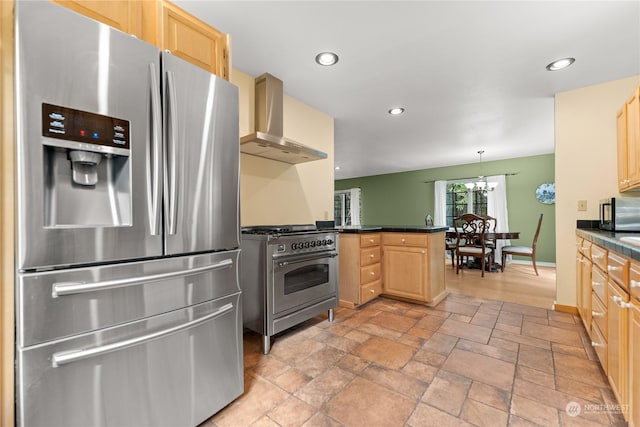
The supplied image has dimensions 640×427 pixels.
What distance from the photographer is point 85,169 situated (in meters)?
1.04

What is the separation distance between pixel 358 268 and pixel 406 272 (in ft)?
1.96

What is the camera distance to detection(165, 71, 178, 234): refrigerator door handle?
46.2 inches

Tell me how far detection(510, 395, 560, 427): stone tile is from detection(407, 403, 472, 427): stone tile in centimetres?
32

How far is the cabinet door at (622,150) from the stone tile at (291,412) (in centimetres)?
309

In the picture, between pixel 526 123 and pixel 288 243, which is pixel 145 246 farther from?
pixel 526 123

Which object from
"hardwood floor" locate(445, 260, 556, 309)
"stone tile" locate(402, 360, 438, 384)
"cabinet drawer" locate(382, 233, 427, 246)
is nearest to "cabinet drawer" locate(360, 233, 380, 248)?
"cabinet drawer" locate(382, 233, 427, 246)

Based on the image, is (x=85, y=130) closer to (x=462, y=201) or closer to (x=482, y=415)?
(x=482, y=415)

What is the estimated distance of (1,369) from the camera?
2.94 feet

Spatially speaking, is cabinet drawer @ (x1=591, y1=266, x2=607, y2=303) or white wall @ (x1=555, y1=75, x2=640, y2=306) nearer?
cabinet drawer @ (x1=591, y1=266, x2=607, y2=303)

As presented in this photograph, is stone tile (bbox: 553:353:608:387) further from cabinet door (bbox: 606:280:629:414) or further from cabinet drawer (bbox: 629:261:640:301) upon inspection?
cabinet drawer (bbox: 629:261:640:301)

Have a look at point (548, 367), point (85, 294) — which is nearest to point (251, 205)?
point (85, 294)

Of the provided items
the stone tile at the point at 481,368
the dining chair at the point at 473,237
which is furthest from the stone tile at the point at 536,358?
the dining chair at the point at 473,237

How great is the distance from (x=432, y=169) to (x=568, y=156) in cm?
449

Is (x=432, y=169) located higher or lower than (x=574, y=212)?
higher
